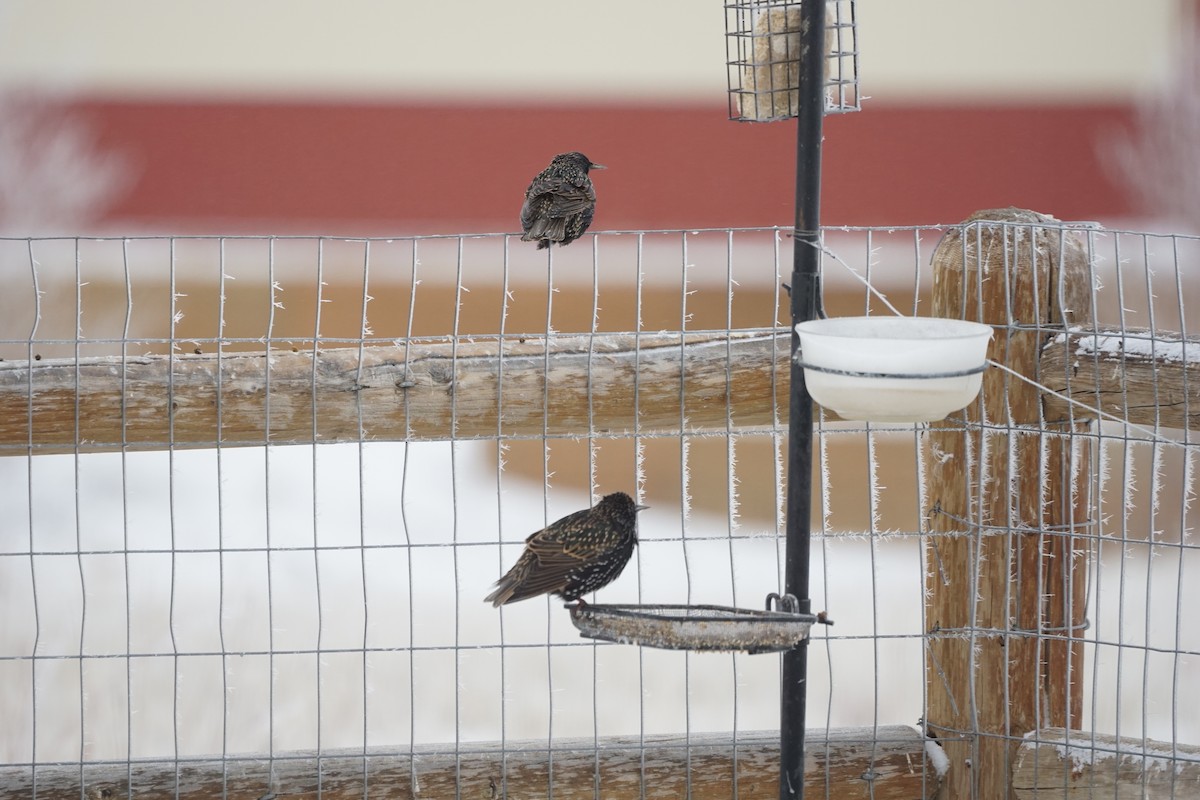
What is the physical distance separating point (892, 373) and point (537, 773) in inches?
55.8

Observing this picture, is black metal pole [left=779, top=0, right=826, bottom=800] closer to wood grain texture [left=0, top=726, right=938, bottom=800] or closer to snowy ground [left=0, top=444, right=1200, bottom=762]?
wood grain texture [left=0, top=726, right=938, bottom=800]

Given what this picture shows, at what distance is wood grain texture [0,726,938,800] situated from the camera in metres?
2.77

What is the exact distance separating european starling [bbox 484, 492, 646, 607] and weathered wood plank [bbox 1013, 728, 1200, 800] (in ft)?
3.47

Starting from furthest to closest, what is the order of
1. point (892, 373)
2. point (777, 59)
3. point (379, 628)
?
point (379, 628)
point (777, 59)
point (892, 373)

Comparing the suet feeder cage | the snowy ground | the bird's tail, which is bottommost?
the snowy ground

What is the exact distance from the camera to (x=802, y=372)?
87.4 inches

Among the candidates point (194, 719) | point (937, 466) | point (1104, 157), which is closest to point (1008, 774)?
point (937, 466)

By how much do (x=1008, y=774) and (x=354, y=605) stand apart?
3.66m

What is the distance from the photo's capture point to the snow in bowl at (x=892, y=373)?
195 centimetres

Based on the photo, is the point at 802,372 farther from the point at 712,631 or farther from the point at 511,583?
the point at 511,583

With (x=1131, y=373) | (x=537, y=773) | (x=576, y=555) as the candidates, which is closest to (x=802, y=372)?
(x=576, y=555)

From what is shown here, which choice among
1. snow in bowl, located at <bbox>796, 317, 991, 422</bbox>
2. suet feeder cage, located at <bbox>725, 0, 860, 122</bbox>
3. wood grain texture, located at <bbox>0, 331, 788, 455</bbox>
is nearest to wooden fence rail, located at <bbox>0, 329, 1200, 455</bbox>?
wood grain texture, located at <bbox>0, 331, 788, 455</bbox>

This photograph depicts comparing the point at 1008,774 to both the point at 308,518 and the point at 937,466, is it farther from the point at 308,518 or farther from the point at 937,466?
the point at 308,518

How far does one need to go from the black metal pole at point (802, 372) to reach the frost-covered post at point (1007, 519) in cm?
73
